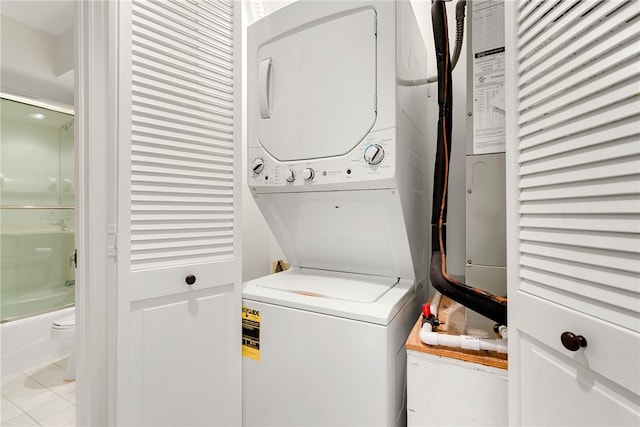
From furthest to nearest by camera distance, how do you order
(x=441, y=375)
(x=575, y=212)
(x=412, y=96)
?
(x=412, y=96)
(x=441, y=375)
(x=575, y=212)

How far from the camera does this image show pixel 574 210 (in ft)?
2.29

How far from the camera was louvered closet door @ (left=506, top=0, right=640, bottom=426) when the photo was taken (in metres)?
0.59

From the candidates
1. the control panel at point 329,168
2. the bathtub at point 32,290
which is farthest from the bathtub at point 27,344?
the control panel at point 329,168

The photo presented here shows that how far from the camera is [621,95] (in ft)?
1.94

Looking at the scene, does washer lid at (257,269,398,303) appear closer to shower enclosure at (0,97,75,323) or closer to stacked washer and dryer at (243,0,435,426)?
stacked washer and dryer at (243,0,435,426)

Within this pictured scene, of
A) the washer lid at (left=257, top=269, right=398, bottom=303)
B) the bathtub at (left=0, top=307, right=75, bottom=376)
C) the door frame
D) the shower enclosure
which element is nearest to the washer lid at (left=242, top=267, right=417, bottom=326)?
the washer lid at (left=257, top=269, right=398, bottom=303)

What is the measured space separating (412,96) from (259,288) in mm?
1249

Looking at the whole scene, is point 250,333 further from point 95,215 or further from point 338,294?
point 95,215

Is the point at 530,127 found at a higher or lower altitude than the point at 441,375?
higher

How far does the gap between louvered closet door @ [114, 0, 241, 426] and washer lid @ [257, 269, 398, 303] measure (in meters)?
0.25

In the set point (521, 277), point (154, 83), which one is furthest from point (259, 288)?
point (521, 277)

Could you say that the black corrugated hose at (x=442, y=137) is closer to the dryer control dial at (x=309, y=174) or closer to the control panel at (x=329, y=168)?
the control panel at (x=329, y=168)

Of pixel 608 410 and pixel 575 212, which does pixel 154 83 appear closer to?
pixel 575 212

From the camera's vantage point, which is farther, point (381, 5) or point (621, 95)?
point (381, 5)
